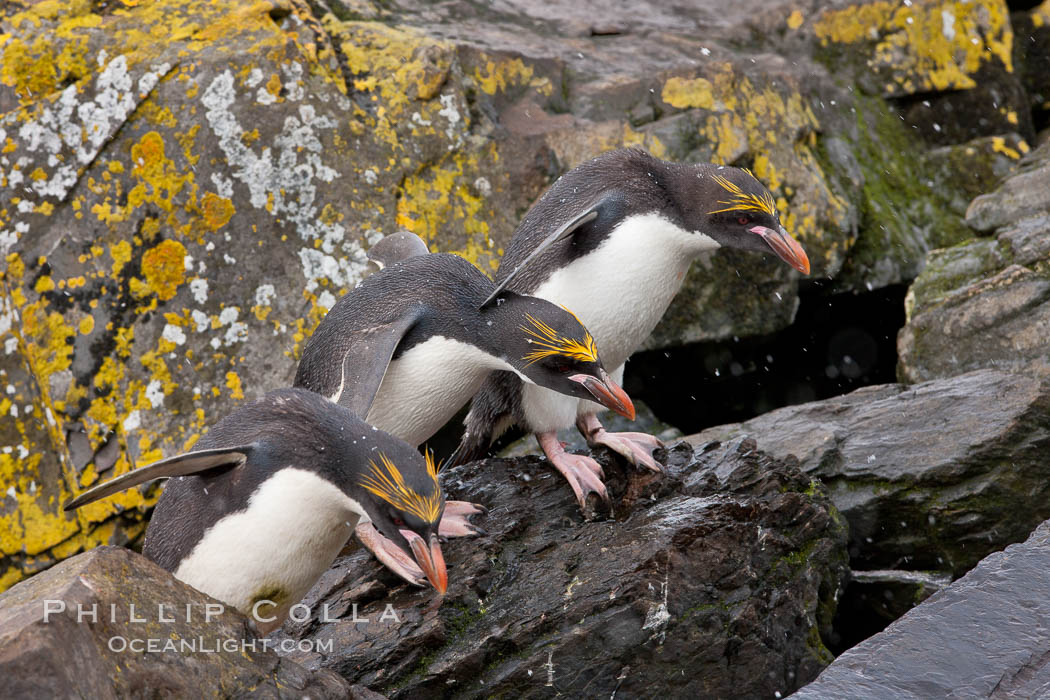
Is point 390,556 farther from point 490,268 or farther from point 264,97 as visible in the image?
point 264,97

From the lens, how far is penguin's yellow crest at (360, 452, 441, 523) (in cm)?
331

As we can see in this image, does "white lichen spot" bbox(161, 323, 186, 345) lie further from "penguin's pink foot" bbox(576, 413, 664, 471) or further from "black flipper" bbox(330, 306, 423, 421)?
"penguin's pink foot" bbox(576, 413, 664, 471)

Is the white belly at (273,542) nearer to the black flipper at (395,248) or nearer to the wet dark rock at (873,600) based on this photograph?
the black flipper at (395,248)

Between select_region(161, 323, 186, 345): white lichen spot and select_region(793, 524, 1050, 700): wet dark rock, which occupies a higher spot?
select_region(161, 323, 186, 345): white lichen spot

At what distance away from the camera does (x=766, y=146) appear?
6.89 meters

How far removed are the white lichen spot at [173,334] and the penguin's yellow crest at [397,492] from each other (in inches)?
102

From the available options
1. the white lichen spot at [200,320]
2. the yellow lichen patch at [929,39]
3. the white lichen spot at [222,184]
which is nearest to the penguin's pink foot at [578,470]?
the white lichen spot at [200,320]

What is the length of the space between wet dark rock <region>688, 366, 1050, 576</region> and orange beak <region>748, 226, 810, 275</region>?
3.03 feet

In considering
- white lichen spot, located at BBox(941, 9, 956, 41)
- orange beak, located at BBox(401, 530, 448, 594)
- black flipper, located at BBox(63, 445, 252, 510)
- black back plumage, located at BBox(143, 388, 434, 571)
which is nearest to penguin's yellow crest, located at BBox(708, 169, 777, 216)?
black back plumage, located at BBox(143, 388, 434, 571)

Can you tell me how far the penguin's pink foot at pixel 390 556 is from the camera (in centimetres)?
409

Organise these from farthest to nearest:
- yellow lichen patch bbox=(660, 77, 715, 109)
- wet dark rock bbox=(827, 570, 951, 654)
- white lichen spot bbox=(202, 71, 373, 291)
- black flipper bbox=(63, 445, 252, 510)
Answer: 1. yellow lichen patch bbox=(660, 77, 715, 109)
2. white lichen spot bbox=(202, 71, 373, 291)
3. wet dark rock bbox=(827, 570, 951, 654)
4. black flipper bbox=(63, 445, 252, 510)

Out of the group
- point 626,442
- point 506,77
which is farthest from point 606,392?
point 506,77

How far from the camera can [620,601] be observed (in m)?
3.86

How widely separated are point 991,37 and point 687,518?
5682 millimetres
